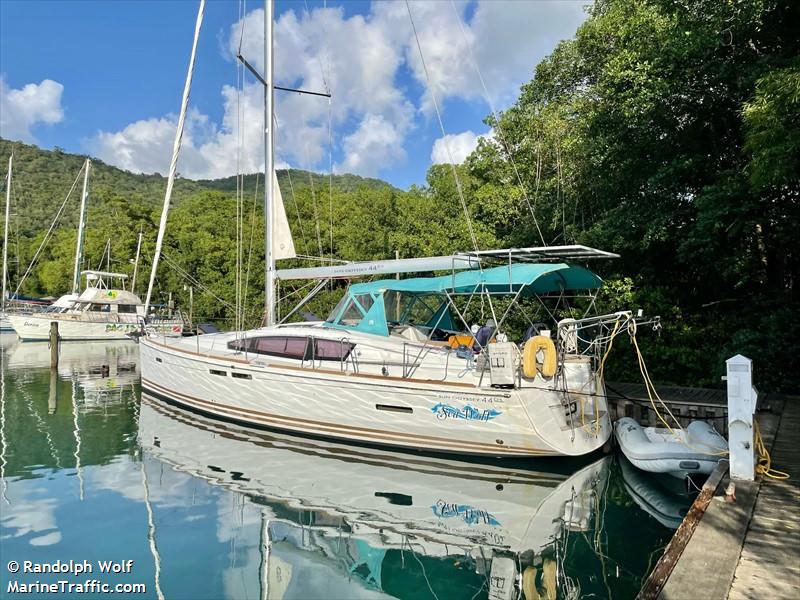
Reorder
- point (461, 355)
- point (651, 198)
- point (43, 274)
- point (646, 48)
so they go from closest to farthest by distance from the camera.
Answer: point (461, 355), point (646, 48), point (651, 198), point (43, 274)

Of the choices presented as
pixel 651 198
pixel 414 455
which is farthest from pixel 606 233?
pixel 414 455

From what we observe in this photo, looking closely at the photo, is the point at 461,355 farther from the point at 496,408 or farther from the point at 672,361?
the point at 672,361

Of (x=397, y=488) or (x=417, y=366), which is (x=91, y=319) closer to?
(x=417, y=366)

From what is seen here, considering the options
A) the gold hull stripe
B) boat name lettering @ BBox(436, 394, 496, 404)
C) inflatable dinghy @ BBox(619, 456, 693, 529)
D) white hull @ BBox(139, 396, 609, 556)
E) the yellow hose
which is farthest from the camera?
the gold hull stripe

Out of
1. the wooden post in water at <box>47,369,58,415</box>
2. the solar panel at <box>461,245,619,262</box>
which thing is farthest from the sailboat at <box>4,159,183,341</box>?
the solar panel at <box>461,245,619,262</box>

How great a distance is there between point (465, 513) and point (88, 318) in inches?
1287

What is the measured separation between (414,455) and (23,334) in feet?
107

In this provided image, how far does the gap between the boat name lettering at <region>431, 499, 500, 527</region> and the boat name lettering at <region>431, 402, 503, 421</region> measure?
1.57m

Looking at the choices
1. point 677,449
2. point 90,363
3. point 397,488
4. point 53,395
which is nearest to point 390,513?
point 397,488

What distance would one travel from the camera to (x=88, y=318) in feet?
109

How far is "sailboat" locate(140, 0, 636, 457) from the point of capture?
28.5 feet

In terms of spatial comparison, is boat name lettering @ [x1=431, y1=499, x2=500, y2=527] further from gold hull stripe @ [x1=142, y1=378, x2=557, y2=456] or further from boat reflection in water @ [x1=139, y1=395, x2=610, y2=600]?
gold hull stripe @ [x1=142, y1=378, x2=557, y2=456]

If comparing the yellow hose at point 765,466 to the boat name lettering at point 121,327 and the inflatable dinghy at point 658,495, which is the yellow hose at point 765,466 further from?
the boat name lettering at point 121,327

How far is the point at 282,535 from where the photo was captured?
666cm
